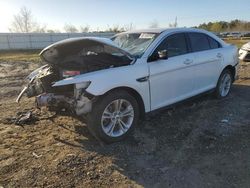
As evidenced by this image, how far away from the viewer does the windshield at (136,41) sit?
5334 mm

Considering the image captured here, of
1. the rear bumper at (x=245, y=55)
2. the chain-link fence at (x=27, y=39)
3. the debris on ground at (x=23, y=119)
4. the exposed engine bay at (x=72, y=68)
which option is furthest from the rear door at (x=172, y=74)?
the chain-link fence at (x=27, y=39)

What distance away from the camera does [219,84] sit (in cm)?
704

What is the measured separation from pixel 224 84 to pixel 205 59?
1.35 m

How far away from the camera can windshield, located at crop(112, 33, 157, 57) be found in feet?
17.5

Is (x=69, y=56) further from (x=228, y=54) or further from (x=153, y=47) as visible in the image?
(x=228, y=54)

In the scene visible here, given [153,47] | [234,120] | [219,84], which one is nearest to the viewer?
[153,47]

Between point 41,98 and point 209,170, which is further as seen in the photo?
point 41,98

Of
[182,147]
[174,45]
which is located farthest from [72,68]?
[182,147]

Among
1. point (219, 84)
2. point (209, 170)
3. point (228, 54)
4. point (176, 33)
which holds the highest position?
point (176, 33)

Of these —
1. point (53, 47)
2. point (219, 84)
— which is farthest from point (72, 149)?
point (219, 84)

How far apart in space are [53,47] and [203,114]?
3.18m

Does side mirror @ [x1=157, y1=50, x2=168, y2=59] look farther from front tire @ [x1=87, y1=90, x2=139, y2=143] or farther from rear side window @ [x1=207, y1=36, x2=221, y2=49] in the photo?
rear side window @ [x1=207, y1=36, x2=221, y2=49]

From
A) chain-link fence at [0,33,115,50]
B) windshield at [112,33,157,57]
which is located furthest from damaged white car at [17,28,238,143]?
chain-link fence at [0,33,115,50]

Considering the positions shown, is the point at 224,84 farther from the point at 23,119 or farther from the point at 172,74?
the point at 23,119
